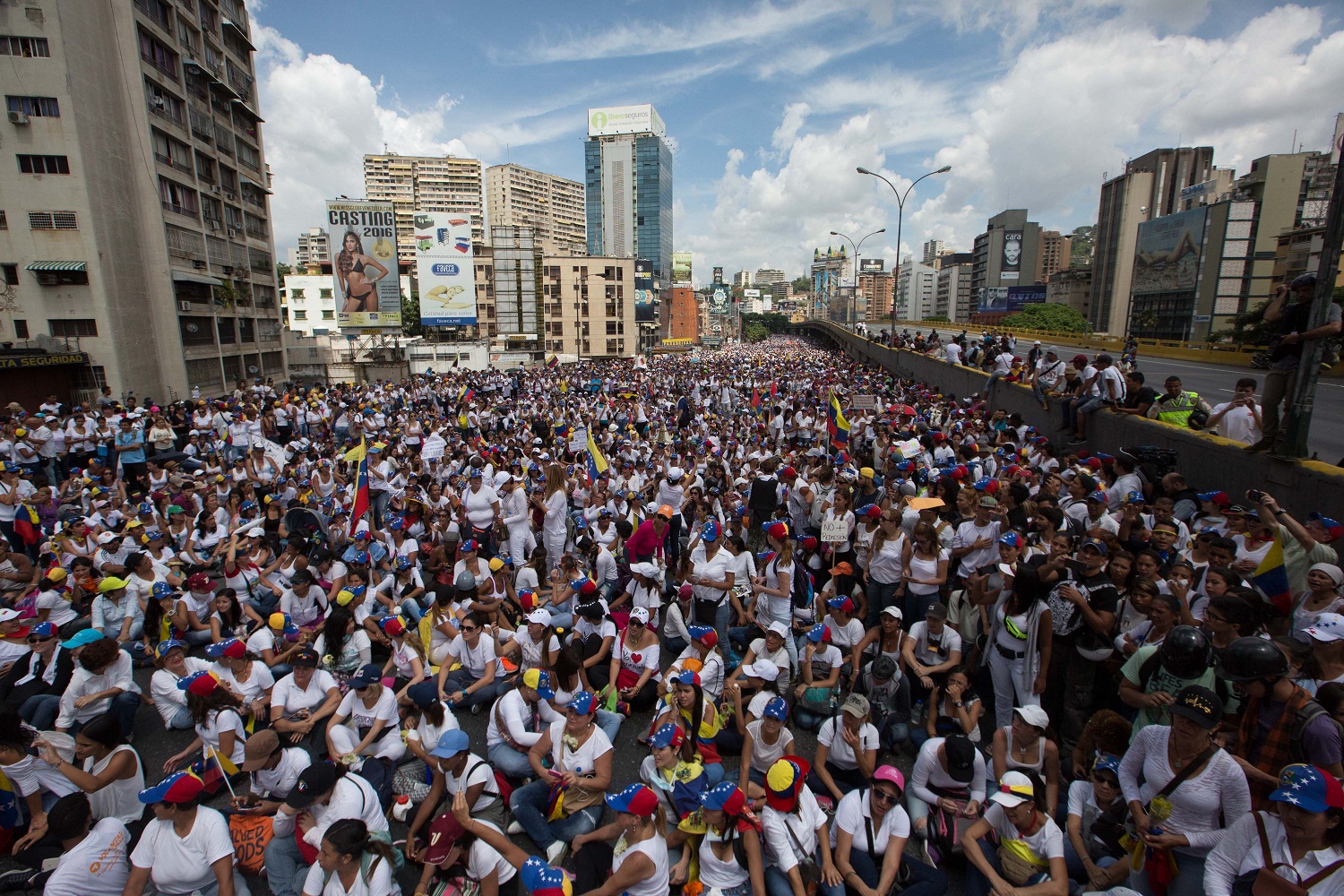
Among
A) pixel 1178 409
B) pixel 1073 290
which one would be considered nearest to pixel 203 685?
pixel 1178 409

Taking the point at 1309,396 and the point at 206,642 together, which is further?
the point at 206,642

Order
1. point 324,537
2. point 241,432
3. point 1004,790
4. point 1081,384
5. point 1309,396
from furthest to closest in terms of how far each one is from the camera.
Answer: point 241,432, point 1081,384, point 324,537, point 1309,396, point 1004,790

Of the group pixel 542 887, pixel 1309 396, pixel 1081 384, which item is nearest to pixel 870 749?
pixel 542 887

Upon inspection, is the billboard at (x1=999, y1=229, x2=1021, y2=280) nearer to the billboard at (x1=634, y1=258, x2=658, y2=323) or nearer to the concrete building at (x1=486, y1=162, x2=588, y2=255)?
the billboard at (x1=634, y1=258, x2=658, y2=323)

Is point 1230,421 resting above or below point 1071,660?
above

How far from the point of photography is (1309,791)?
248 cm

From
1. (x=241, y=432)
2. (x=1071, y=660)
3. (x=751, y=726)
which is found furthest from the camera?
(x=241, y=432)

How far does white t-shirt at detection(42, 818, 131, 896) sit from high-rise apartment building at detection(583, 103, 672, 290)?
146m

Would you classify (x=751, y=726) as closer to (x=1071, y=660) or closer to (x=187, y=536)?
(x=1071, y=660)

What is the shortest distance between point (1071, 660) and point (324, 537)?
30.1ft

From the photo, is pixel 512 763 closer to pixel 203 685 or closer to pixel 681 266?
pixel 203 685

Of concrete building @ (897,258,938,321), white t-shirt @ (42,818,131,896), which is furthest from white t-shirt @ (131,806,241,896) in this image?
concrete building @ (897,258,938,321)

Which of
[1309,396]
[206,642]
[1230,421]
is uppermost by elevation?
[1309,396]

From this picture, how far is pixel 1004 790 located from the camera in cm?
349
